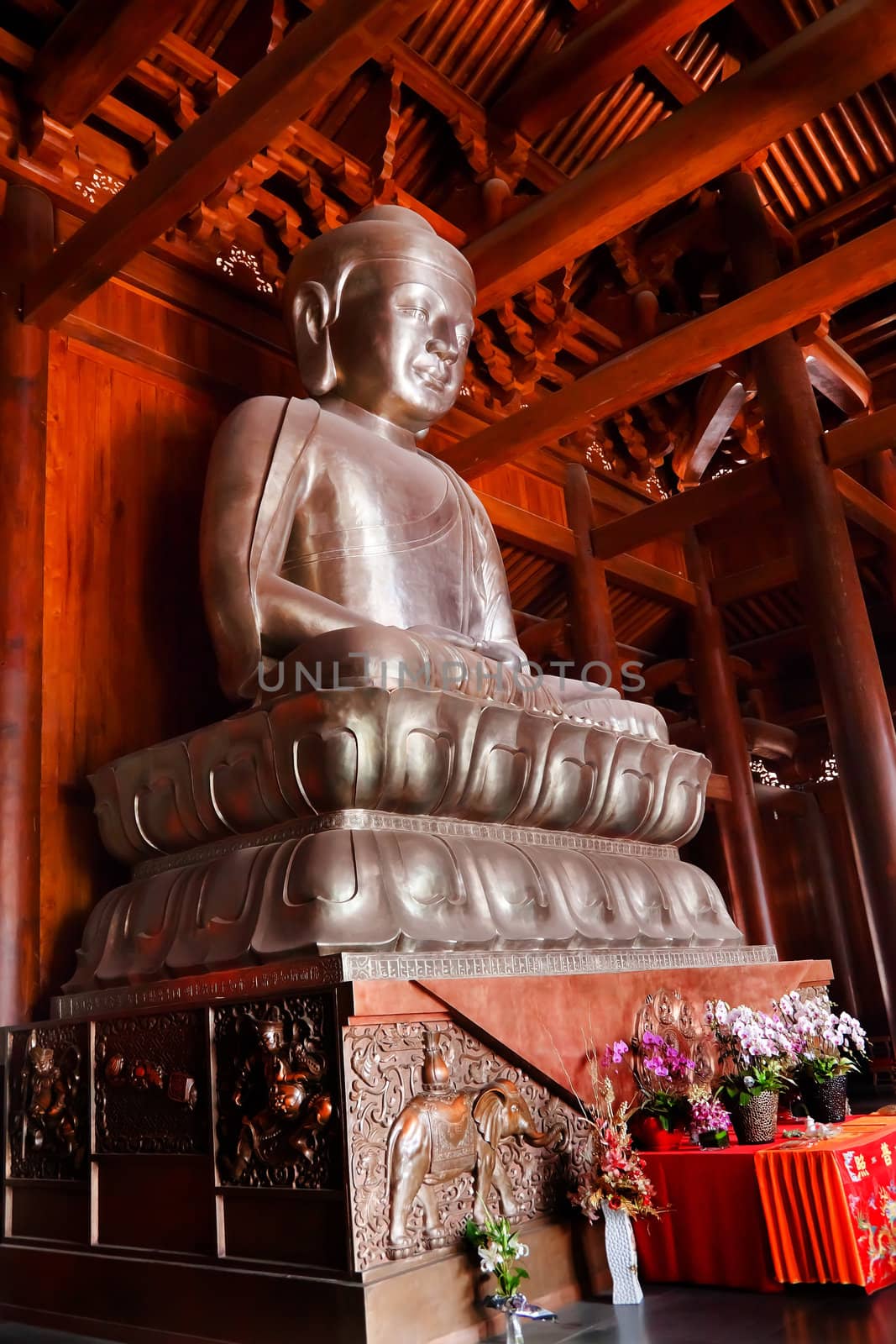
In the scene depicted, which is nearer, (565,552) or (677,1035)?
(677,1035)

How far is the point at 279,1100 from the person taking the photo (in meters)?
1.88

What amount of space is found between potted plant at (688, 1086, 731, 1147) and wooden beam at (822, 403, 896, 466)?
10.7 ft

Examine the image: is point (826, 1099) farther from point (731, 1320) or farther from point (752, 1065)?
point (731, 1320)

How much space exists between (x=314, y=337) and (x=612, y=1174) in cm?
247

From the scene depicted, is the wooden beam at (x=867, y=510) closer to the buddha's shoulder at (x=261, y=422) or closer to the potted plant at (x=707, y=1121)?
the buddha's shoulder at (x=261, y=422)

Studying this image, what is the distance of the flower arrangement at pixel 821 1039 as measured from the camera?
239 cm

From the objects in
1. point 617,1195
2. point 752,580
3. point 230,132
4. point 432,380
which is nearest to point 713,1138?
point 617,1195

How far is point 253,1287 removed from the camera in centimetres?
187

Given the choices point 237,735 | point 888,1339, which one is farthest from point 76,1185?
point 888,1339

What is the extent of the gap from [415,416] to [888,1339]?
2.62m

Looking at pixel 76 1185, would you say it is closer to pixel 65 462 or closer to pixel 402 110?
pixel 65 462

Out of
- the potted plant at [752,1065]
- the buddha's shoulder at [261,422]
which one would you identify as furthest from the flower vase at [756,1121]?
the buddha's shoulder at [261,422]

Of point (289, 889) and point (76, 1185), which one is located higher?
point (289, 889)

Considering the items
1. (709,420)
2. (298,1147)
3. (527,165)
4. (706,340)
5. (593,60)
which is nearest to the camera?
(298,1147)
